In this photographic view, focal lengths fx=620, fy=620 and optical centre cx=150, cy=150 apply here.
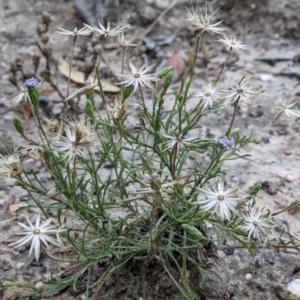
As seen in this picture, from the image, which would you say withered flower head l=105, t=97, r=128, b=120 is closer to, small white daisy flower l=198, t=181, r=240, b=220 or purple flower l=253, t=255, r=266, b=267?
small white daisy flower l=198, t=181, r=240, b=220

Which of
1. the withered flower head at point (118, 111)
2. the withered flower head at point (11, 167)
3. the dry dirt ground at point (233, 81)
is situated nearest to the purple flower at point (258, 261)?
the dry dirt ground at point (233, 81)

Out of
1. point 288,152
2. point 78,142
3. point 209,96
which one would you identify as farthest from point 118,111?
point 288,152

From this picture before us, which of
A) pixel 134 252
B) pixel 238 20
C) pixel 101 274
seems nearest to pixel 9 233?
pixel 101 274

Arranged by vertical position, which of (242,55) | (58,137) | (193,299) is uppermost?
(58,137)

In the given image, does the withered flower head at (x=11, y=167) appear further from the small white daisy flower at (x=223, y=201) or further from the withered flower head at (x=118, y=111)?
the small white daisy flower at (x=223, y=201)

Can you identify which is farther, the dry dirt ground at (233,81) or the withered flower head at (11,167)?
the dry dirt ground at (233,81)

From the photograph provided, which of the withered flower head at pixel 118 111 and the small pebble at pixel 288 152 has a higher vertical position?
the withered flower head at pixel 118 111

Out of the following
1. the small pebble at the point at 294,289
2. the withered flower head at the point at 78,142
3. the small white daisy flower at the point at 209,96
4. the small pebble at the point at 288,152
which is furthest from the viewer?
the small pebble at the point at 288,152

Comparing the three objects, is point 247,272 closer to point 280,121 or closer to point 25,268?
point 25,268
